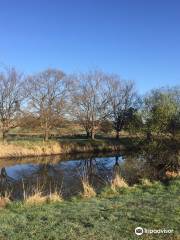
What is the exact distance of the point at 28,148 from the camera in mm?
36562

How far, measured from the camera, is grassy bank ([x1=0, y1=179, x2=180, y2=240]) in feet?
25.0

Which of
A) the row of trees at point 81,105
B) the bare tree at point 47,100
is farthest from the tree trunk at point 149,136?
the bare tree at point 47,100

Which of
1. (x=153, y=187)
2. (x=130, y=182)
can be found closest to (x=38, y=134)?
(x=130, y=182)

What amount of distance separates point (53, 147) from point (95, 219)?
30.5 metres

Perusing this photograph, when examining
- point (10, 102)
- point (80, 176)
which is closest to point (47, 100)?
point (10, 102)

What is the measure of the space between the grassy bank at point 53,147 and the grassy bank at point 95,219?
23.4 meters

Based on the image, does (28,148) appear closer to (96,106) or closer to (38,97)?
(38,97)

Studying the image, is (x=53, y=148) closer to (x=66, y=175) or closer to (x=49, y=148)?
(x=49, y=148)

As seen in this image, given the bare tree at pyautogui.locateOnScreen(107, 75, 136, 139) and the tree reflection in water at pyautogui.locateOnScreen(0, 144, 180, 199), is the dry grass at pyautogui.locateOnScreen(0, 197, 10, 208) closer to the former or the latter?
the tree reflection in water at pyautogui.locateOnScreen(0, 144, 180, 199)

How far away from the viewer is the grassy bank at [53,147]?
116 feet

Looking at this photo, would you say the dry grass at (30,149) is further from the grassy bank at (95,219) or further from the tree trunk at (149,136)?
the grassy bank at (95,219)

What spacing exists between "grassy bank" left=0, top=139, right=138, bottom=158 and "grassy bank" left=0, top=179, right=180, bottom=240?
23351mm

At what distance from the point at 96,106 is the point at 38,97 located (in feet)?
39.1

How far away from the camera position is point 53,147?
3922 centimetres
